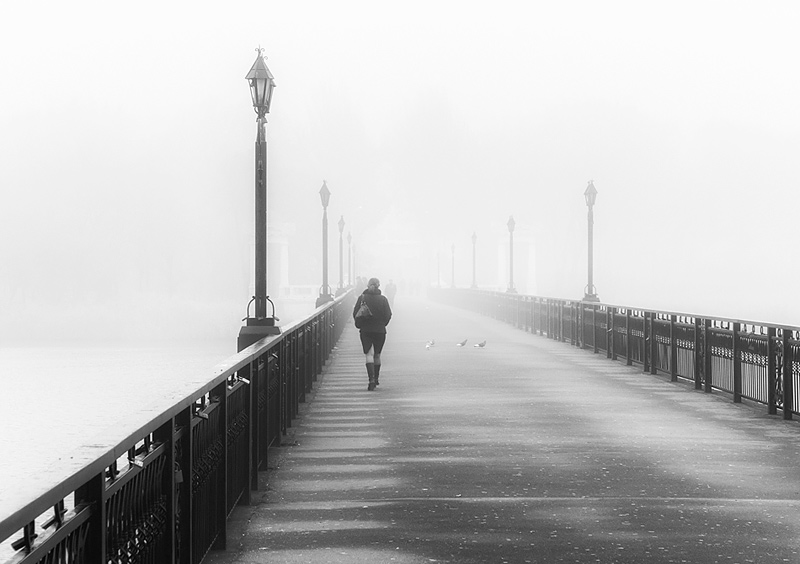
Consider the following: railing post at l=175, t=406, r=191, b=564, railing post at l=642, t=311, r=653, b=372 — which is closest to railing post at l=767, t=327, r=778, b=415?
railing post at l=642, t=311, r=653, b=372

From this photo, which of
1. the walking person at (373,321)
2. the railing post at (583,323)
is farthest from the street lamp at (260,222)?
the railing post at (583,323)

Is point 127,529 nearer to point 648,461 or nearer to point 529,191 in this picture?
point 648,461

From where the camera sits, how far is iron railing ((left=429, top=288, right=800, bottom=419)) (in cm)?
1551

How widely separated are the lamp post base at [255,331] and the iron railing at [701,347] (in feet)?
19.7

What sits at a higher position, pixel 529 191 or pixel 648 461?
pixel 529 191

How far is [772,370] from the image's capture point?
618 inches

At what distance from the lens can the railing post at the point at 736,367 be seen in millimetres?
17358

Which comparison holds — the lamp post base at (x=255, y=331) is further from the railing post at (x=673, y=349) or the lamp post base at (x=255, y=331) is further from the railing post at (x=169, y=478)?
the railing post at (x=169, y=478)

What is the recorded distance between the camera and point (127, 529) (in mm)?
5141

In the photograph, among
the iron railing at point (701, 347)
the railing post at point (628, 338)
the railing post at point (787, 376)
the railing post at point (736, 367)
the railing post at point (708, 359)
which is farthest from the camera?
the railing post at point (628, 338)

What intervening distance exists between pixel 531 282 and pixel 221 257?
2864cm

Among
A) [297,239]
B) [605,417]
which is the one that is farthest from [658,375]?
[297,239]

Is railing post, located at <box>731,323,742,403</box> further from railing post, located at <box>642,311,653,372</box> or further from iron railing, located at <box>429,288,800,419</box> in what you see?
railing post, located at <box>642,311,653,372</box>

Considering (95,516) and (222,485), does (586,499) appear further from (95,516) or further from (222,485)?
(95,516)
